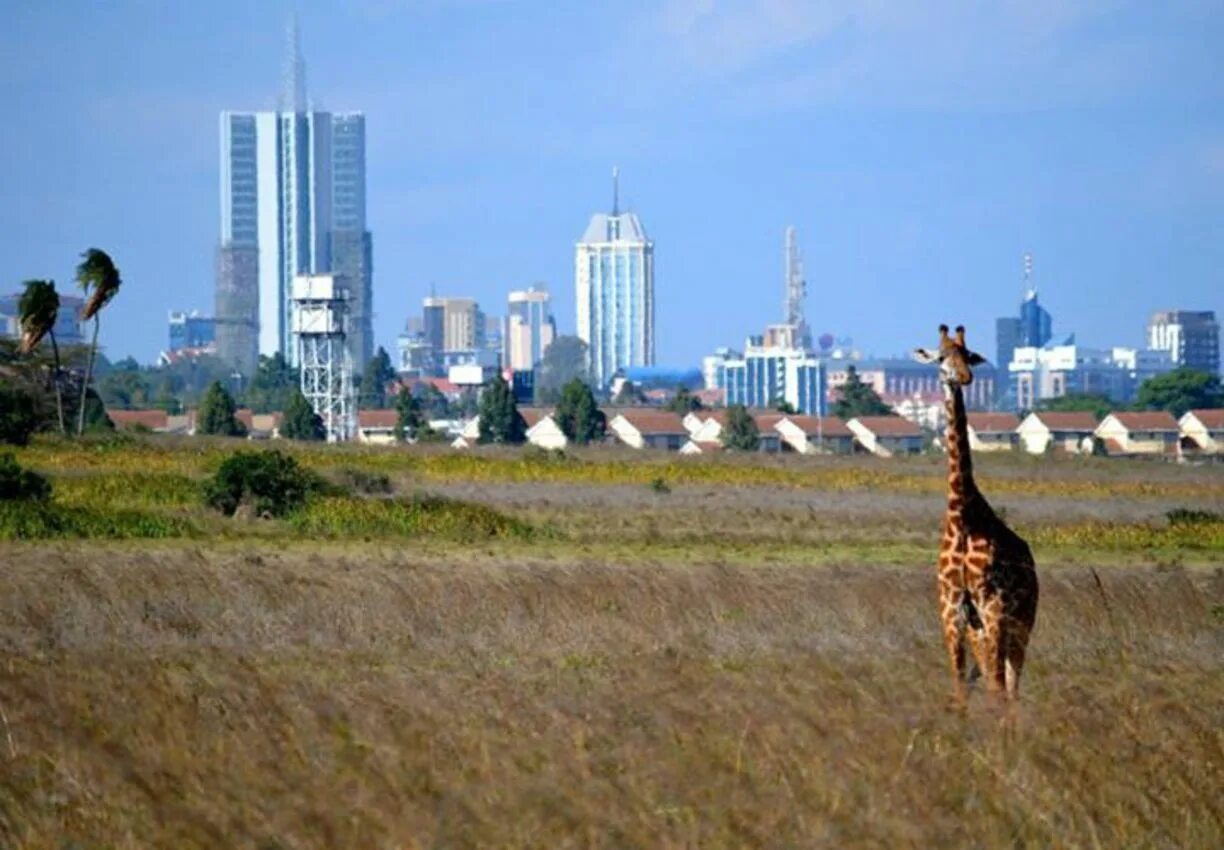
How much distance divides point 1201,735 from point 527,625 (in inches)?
444

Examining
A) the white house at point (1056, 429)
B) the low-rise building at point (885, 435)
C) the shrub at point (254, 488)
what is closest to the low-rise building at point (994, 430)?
the white house at point (1056, 429)

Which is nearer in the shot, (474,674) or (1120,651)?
(474,674)

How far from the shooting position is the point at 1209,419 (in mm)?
147500

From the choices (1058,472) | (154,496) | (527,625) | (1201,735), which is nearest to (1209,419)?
(1058,472)

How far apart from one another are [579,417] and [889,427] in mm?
30802

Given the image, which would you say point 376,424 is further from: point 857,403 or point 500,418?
point 500,418

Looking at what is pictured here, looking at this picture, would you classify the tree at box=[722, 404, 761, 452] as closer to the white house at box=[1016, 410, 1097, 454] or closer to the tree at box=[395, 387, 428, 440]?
the tree at box=[395, 387, 428, 440]

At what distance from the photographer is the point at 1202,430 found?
145 metres

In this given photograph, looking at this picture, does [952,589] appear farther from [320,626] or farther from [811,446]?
[811,446]

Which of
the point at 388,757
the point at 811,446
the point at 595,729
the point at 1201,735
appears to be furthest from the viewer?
the point at 811,446

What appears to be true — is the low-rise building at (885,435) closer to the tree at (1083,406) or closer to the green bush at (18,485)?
the tree at (1083,406)

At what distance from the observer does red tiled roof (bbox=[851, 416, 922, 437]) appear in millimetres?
152250

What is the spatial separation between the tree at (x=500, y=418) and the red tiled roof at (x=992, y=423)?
43.7m

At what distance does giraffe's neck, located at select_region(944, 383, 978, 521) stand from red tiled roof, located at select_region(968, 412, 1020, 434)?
14872cm
